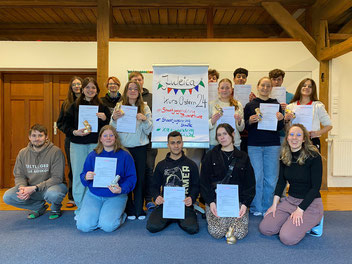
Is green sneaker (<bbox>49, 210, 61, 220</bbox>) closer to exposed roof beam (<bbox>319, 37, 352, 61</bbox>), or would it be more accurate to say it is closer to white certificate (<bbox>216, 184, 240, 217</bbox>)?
white certificate (<bbox>216, 184, 240, 217</bbox>)

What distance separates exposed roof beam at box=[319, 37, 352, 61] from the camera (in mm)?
3588

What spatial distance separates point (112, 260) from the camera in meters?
2.01

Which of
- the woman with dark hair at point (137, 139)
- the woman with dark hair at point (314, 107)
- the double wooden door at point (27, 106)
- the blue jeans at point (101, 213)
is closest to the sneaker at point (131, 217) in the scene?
the woman with dark hair at point (137, 139)

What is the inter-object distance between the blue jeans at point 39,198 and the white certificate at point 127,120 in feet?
3.34

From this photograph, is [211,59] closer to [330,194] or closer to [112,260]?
[330,194]

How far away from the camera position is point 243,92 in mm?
3371

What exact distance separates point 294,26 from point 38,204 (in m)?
4.81

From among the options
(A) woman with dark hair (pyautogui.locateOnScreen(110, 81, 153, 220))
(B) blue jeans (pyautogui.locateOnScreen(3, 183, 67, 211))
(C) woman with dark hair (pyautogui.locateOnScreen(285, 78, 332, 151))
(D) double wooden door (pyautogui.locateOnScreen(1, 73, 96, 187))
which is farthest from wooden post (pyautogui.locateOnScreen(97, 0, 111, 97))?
(C) woman with dark hair (pyautogui.locateOnScreen(285, 78, 332, 151))

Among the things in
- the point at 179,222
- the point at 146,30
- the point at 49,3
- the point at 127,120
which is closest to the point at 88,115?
the point at 127,120

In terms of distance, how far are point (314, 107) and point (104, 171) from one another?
256 cm

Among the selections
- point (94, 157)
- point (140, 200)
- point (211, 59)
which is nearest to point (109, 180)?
point (94, 157)

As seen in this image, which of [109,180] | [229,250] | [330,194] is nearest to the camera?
[229,250]

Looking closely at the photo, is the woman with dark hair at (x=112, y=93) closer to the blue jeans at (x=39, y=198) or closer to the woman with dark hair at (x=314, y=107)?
the blue jeans at (x=39, y=198)

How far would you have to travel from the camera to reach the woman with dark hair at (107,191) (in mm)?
2572
